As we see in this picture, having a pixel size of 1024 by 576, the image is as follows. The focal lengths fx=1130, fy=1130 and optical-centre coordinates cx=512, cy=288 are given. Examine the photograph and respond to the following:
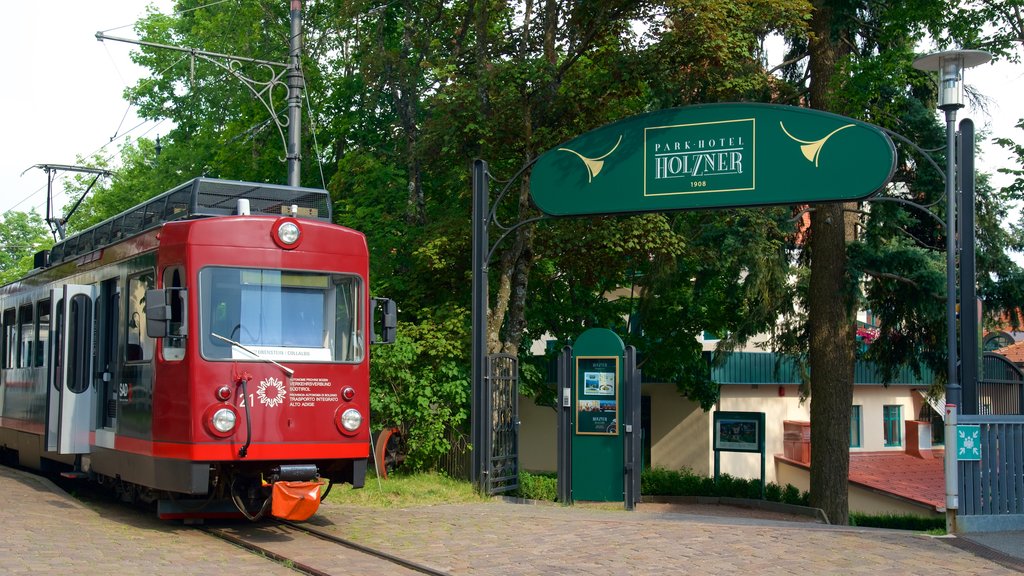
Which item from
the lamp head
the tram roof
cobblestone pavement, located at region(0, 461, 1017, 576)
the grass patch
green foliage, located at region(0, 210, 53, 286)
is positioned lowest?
the grass patch

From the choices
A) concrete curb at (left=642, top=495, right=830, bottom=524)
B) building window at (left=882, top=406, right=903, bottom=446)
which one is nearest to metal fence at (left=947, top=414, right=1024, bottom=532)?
concrete curb at (left=642, top=495, right=830, bottom=524)

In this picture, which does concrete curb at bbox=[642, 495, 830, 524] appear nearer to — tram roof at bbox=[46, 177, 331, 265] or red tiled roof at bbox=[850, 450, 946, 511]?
red tiled roof at bbox=[850, 450, 946, 511]

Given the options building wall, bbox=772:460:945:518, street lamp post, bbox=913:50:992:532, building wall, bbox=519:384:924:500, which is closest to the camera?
street lamp post, bbox=913:50:992:532

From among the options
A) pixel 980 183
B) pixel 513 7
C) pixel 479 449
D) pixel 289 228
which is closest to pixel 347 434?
pixel 289 228

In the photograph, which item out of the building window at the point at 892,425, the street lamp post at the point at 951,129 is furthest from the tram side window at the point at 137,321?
the building window at the point at 892,425

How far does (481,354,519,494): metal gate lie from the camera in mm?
16766

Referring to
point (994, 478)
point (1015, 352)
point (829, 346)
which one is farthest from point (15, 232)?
point (994, 478)

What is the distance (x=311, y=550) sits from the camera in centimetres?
1118

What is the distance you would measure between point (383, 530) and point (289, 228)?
353cm

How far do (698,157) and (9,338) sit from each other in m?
11.2

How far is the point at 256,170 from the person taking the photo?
1232 inches

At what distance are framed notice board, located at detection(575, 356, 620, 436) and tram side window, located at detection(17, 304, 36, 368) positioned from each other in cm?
808

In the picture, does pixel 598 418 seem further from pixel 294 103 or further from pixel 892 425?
pixel 892 425

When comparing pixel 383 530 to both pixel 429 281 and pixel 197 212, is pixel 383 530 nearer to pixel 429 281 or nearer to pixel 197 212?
pixel 197 212
